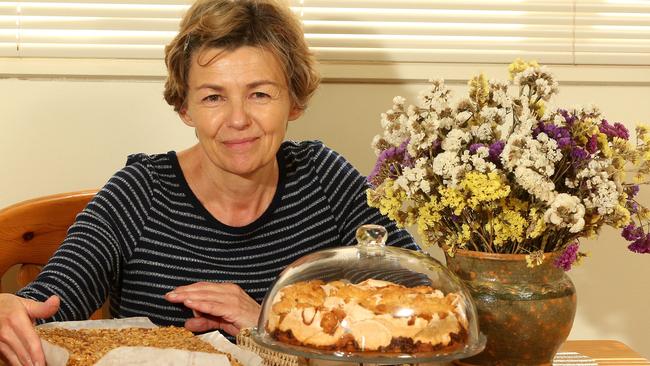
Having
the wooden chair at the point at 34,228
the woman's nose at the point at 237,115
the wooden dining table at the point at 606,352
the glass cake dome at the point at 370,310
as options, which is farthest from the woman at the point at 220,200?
the glass cake dome at the point at 370,310

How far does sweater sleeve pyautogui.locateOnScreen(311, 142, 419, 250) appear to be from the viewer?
1.97 meters

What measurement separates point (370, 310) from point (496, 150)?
0.28 meters

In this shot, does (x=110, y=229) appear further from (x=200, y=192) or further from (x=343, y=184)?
(x=343, y=184)

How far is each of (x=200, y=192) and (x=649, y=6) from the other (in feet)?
4.12

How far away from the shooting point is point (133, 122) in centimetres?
225

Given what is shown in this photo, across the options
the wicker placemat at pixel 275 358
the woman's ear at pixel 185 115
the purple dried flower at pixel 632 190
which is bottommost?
the wicker placemat at pixel 275 358

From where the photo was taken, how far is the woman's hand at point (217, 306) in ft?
5.55

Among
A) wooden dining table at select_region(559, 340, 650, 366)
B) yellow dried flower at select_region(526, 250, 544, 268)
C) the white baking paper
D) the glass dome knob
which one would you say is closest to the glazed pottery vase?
yellow dried flower at select_region(526, 250, 544, 268)

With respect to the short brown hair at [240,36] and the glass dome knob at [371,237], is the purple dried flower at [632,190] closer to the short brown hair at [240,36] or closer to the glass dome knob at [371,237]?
Result: the glass dome knob at [371,237]

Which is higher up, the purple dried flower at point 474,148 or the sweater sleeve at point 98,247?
the purple dried flower at point 474,148

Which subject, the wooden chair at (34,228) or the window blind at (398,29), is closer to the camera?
the wooden chair at (34,228)

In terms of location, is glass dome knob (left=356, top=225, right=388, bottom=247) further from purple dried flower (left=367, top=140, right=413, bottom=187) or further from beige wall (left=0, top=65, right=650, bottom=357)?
beige wall (left=0, top=65, right=650, bottom=357)

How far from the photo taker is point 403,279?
3.97ft

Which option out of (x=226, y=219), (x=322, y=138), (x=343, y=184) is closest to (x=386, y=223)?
(x=343, y=184)
